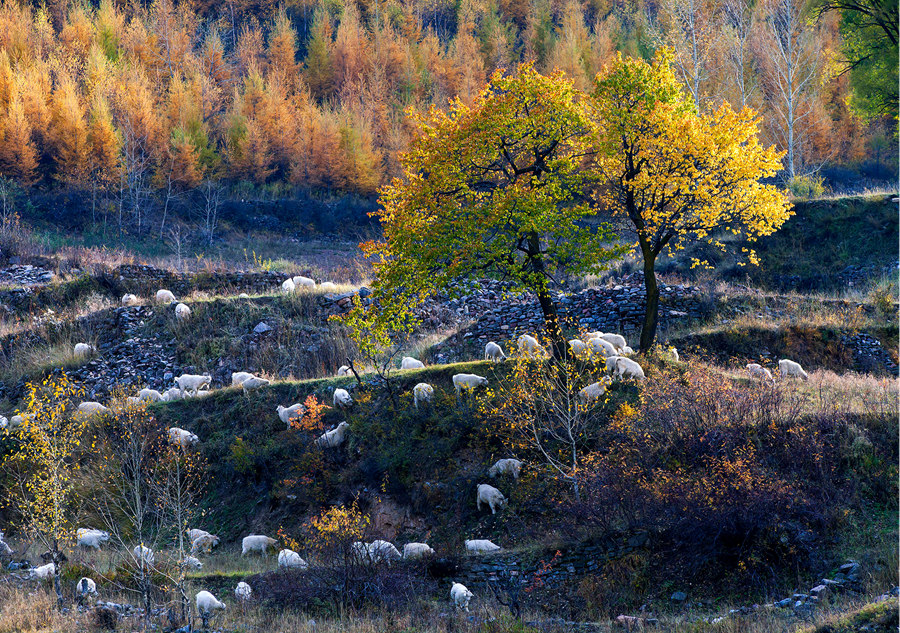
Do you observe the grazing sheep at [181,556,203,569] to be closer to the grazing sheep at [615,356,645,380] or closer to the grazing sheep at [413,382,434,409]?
the grazing sheep at [413,382,434,409]

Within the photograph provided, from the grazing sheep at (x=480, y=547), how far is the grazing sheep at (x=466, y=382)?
4248 millimetres

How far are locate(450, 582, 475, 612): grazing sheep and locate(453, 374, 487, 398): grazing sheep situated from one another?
571cm

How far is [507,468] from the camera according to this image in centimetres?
1420

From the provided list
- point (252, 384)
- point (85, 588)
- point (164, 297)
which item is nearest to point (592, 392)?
point (252, 384)

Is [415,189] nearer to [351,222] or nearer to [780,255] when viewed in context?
[780,255]

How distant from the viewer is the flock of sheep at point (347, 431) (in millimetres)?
11688

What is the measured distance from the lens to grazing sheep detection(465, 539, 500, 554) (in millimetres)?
12469

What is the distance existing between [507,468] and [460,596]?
3.66m

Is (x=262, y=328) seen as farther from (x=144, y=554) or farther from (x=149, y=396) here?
(x=144, y=554)

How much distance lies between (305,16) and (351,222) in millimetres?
45804

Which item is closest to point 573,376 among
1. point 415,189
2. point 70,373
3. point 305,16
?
point 415,189

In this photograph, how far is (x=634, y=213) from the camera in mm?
16875

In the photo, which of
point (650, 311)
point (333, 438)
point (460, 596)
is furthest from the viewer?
point (650, 311)

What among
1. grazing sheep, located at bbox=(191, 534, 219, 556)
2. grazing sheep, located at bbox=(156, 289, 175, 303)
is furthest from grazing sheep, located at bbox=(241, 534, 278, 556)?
grazing sheep, located at bbox=(156, 289, 175, 303)
